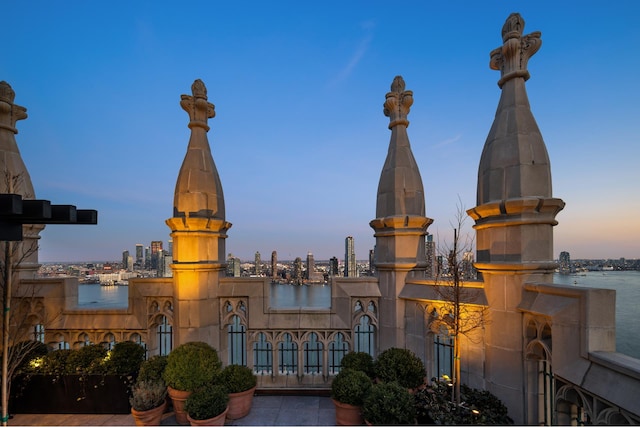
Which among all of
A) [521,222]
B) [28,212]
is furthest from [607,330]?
[28,212]

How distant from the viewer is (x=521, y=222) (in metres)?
5.54

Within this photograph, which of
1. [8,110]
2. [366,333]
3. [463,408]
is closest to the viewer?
[463,408]

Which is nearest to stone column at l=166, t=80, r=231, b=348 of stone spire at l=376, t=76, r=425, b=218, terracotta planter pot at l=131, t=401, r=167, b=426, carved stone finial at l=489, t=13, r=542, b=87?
terracotta planter pot at l=131, t=401, r=167, b=426

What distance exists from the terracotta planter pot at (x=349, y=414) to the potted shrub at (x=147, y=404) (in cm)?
418

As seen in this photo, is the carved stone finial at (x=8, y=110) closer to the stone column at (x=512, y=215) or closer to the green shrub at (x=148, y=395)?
the green shrub at (x=148, y=395)

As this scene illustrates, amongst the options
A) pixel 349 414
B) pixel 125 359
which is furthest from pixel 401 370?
pixel 125 359

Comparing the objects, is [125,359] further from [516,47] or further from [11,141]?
[516,47]

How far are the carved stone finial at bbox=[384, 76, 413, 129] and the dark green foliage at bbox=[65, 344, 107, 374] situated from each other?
10337 mm

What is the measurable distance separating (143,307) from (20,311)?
3.52m

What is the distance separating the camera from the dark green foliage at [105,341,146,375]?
719cm

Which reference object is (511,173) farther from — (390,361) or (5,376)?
(5,376)

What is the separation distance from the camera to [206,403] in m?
6.04

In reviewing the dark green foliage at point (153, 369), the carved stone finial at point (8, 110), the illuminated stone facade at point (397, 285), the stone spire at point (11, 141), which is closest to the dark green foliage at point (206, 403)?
the dark green foliage at point (153, 369)

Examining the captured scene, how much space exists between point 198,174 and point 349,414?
7.05 metres
